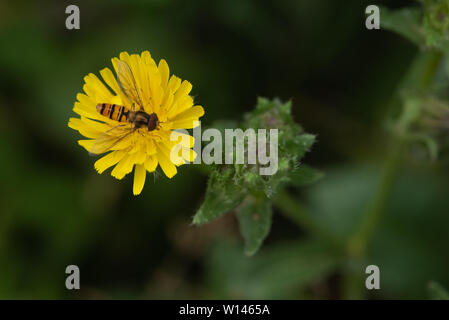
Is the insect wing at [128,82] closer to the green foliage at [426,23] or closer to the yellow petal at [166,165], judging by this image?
the yellow petal at [166,165]

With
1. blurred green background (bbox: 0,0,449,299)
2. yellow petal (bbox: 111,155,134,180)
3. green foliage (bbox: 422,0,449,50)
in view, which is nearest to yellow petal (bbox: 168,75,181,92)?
yellow petal (bbox: 111,155,134,180)

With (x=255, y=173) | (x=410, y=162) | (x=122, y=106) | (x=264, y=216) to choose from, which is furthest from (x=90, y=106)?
(x=410, y=162)

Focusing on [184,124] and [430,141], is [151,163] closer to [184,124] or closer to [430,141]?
[184,124]

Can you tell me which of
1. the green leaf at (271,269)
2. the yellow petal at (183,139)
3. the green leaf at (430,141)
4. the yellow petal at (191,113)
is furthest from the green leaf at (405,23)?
the green leaf at (271,269)

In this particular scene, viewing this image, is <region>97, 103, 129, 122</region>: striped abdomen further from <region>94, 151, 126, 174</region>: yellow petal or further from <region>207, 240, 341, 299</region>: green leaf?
<region>207, 240, 341, 299</region>: green leaf

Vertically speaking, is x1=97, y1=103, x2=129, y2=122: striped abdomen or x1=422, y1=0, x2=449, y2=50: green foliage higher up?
x1=422, y1=0, x2=449, y2=50: green foliage

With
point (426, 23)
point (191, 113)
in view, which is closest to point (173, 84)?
point (191, 113)

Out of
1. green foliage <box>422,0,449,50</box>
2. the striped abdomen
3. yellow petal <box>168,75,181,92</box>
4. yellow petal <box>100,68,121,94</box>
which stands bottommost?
the striped abdomen
